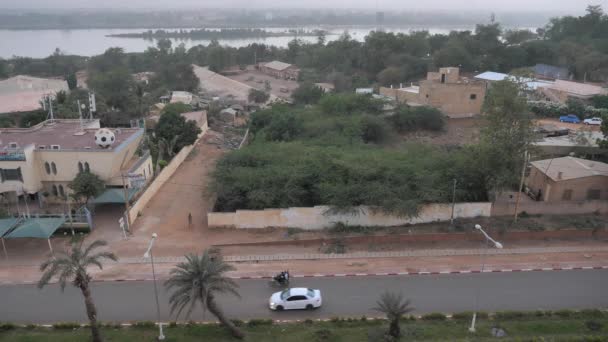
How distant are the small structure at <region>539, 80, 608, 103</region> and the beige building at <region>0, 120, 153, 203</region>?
46300mm

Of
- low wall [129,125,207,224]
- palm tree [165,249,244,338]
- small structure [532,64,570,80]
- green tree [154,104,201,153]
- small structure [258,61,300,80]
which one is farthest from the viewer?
small structure [258,61,300,80]

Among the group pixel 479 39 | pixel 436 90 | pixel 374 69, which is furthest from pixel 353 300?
pixel 479 39

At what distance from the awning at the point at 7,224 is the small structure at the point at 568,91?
172 feet

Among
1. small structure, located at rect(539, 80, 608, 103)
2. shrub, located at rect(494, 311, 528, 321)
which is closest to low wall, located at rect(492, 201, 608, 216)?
shrub, located at rect(494, 311, 528, 321)

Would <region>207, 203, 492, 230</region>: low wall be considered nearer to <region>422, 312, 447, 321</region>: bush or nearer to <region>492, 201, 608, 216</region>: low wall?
<region>492, 201, 608, 216</region>: low wall

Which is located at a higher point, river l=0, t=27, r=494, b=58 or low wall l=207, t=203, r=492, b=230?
river l=0, t=27, r=494, b=58

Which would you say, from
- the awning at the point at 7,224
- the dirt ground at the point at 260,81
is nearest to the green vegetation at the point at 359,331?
the awning at the point at 7,224

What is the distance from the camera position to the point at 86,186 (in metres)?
24.5

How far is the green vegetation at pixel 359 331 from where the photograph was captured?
605 inches

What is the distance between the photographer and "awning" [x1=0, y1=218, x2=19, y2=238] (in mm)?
21348

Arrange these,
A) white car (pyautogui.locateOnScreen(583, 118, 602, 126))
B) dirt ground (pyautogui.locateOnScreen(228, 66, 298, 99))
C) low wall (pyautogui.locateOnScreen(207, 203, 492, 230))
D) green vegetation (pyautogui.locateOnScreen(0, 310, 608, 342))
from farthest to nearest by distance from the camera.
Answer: dirt ground (pyautogui.locateOnScreen(228, 66, 298, 99)), white car (pyautogui.locateOnScreen(583, 118, 602, 126)), low wall (pyautogui.locateOnScreen(207, 203, 492, 230)), green vegetation (pyautogui.locateOnScreen(0, 310, 608, 342))

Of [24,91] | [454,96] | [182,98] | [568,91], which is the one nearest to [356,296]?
[454,96]

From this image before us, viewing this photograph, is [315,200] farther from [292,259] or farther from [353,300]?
[353,300]

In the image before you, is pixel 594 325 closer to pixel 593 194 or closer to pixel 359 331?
pixel 359 331
